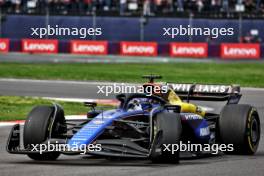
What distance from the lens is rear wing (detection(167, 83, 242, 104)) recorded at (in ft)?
42.1

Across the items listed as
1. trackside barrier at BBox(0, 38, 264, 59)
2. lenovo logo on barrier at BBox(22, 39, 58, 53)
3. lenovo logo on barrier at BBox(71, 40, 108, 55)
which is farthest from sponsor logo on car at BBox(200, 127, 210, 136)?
lenovo logo on barrier at BBox(22, 39, 58, 53)

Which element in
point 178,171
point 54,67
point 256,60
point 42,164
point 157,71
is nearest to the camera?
point 178,171

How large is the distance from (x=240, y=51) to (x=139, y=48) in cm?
548

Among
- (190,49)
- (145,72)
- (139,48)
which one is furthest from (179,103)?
(139,48)

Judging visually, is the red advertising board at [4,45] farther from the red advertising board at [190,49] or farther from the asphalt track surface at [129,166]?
the asphalt track surface at [129,166]

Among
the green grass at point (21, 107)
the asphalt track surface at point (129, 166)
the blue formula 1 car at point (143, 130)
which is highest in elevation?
the blue formula 1 car at point (143, 130)

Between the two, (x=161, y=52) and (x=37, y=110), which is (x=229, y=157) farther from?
(x=161, y=52)

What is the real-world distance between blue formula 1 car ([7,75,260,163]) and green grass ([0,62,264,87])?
16491 millimetres

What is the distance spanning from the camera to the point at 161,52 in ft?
142

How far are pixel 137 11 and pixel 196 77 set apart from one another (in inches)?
572

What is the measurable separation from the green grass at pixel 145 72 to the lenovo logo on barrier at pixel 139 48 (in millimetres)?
4713

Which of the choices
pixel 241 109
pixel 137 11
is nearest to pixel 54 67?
pixel 137 11

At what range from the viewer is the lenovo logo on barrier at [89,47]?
43812mm

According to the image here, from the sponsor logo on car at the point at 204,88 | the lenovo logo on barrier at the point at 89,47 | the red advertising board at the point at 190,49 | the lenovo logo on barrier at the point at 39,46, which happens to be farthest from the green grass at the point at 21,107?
the lenovo logo on barrier at the point at 39,46
